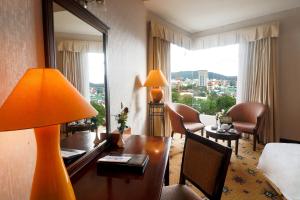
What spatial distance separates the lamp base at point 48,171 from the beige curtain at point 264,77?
4217mm

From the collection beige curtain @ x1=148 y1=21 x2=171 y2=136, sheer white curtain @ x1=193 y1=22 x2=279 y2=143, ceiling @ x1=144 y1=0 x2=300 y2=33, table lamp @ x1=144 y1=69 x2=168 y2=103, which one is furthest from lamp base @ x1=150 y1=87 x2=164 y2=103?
sheer white curtain @ x1=193 y1=22 x2=279 y2=143

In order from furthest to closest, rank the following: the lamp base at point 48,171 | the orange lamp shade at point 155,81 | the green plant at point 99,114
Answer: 1. the orange lamp shade at point 155,81
2. the green plant at point 99,114
3. the lamp base at point 48,171

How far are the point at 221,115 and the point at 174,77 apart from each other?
1.92 metres

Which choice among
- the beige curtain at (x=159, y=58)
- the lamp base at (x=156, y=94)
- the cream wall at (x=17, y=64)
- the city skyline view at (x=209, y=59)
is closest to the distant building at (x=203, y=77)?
the city skyline view at (x=209, y=59)

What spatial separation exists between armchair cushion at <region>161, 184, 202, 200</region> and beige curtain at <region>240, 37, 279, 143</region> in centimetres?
326

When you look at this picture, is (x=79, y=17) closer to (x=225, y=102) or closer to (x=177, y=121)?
(x=177, y=121)

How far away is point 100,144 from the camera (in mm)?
1609

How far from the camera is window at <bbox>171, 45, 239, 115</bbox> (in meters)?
4.86

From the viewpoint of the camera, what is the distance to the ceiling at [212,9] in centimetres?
343

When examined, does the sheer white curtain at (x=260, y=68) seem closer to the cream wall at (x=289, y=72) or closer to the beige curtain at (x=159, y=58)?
the cream wall at (x=289, y=72)

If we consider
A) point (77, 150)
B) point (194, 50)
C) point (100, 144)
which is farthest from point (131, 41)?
point (194, 50)

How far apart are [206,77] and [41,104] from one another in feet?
16.5

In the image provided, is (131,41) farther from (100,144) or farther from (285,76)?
(285,76)

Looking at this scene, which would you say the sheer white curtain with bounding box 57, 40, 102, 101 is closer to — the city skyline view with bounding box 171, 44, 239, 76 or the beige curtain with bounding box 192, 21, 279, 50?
the city skyline view with bounding box 171, 44, 239, 76
